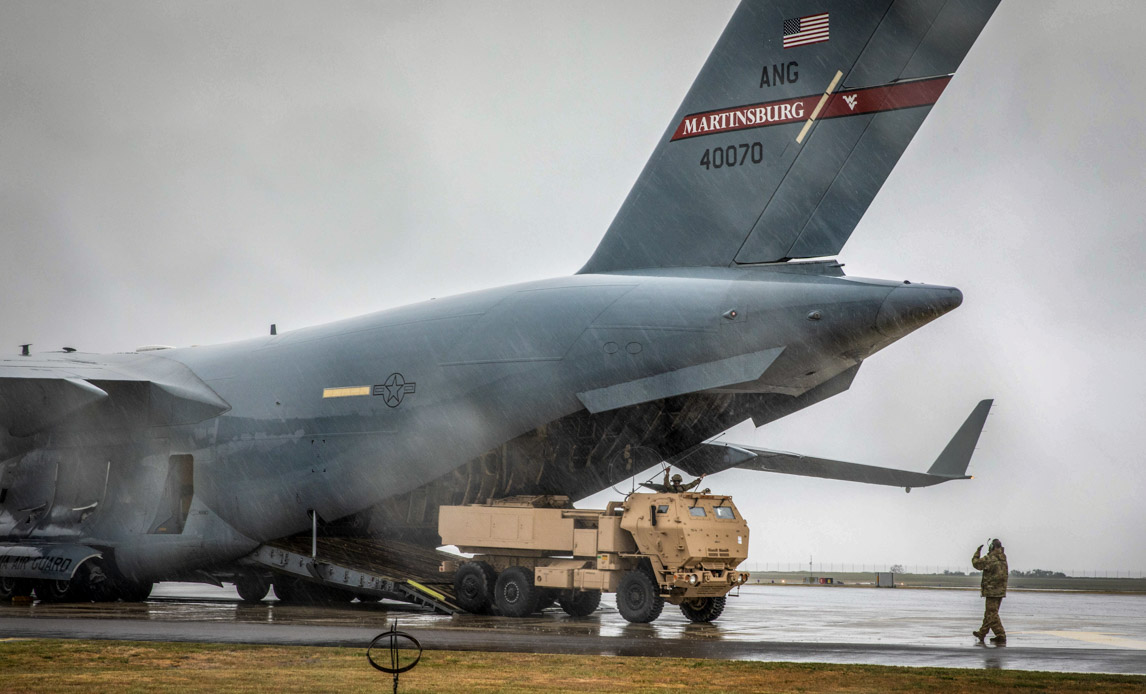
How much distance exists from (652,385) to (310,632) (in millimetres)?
5680

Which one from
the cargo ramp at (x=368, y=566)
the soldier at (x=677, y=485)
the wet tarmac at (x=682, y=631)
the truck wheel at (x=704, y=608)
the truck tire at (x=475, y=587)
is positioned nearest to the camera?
the wet tarmac at (x=682, y=631)

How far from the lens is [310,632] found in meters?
13.6

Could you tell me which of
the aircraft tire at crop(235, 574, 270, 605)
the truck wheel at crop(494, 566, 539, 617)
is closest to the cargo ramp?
the truck wheel at crop(494, 566, 539, 617)

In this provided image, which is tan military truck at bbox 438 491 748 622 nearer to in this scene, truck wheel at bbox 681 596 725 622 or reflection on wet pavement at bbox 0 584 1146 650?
truck wheel at bbox 681 596 725 622

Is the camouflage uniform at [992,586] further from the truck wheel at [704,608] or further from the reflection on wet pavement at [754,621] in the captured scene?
the truck wheel at [704,608]

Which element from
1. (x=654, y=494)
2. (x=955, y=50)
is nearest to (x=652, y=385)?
(x=654, y=494)

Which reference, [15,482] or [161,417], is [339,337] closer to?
[161,417]

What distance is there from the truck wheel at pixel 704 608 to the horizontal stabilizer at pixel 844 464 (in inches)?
145

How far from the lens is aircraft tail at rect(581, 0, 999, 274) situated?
49.1 ft

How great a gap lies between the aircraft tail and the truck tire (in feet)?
17.4

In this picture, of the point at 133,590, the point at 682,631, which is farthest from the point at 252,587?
the point at 682,631

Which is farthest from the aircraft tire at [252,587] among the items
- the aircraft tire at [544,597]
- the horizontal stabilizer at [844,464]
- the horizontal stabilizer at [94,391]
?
the horizontal stabilizer at [844,464]

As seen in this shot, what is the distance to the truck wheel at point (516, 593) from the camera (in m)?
16.5

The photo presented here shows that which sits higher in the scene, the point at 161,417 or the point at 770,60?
the point at 770,60
